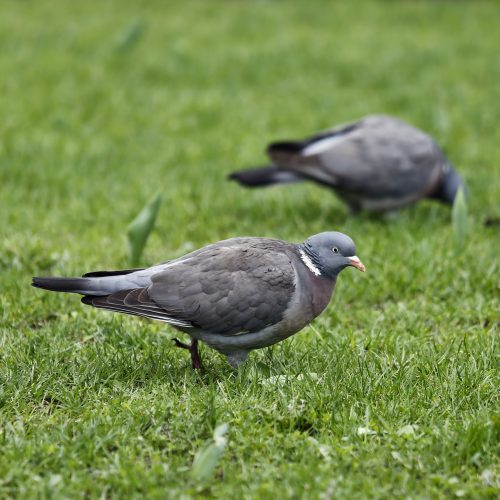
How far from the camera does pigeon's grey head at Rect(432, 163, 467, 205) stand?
275 inches

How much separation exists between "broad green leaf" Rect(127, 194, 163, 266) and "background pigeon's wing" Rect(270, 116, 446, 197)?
188cm

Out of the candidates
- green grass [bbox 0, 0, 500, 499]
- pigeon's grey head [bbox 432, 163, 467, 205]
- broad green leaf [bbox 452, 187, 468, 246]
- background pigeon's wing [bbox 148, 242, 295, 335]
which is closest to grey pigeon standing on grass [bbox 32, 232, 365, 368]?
background pigeon's wing [bbox 148, 242, 295, 335]

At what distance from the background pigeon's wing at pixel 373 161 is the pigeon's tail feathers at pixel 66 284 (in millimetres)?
3108

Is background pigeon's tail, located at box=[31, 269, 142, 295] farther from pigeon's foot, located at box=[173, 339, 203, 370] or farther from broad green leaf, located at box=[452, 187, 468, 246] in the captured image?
broad green leaf, located at box=[452, 187, 468, 246]

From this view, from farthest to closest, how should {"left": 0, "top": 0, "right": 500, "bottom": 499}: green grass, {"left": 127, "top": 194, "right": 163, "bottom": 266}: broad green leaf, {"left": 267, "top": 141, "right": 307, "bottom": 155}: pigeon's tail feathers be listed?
1. {"left": 267, "top": 141, "right": 307, "bottom": 155}: pigeon's tail feathers
2. {"left": 127, "top": 194, "right": 163, "bottom": 266}: broad green leaf
3. {"left": 0, "top": 0, "right": 500, "bottom": 499}: green grass

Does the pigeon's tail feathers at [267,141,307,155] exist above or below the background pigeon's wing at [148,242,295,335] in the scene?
below

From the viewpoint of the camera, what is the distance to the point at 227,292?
160 inches

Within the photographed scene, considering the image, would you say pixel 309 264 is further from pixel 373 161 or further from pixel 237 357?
pixel 373 161

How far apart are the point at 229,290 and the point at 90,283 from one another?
0.66 meters

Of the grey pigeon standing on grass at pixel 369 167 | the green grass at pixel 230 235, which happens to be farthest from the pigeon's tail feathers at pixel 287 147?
the green grass at pixel 230 235

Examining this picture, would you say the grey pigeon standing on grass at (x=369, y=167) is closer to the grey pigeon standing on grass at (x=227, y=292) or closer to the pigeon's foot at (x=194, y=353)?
the grey pigeon standing on grass at (x=227, y=292)

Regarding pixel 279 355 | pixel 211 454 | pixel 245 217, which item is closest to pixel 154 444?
pixel 211 454

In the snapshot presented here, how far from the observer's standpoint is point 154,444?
11.4 ft

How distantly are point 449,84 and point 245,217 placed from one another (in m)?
4.72
